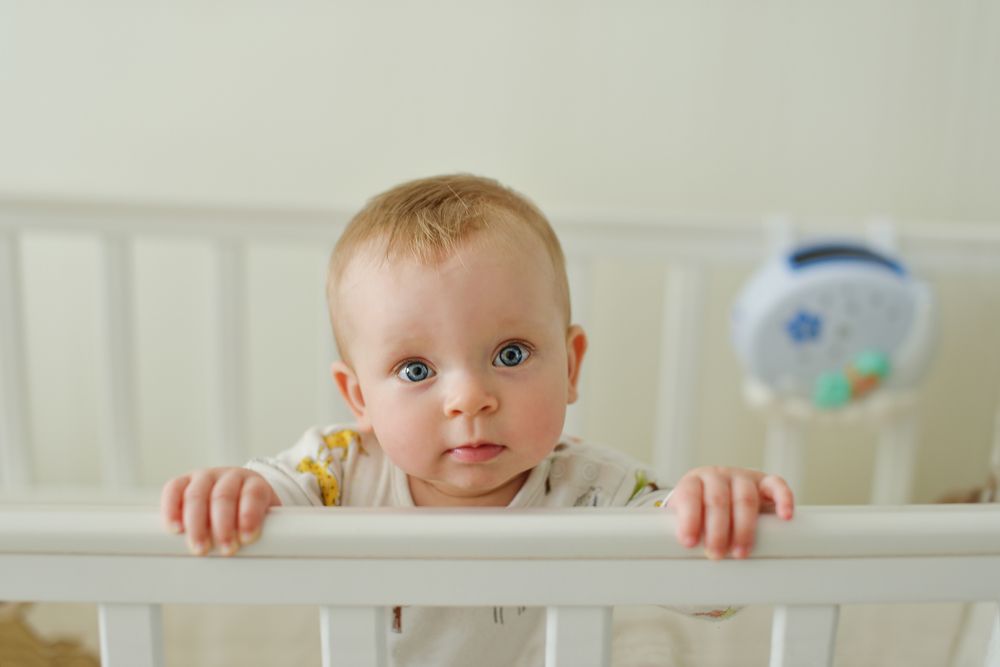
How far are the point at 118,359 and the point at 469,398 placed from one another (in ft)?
2.44

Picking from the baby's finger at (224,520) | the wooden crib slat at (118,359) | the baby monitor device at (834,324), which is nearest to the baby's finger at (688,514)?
the baby's finger at (224,520)

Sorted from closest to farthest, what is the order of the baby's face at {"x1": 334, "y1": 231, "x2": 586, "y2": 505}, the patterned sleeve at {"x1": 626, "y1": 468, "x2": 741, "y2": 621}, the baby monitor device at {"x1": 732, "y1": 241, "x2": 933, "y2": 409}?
the baby's face at {"x1": 334, "y1": 231, "x2": 586, "y2": 505}, the patterned sleeve at {"x1": 626, "y1": 468, "x2": 741, "y2": 621}, the baby monitor device at {"x1": 732, "y1": 241, "x2": 933, "y2": 409}

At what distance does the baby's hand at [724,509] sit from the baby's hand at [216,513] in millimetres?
211

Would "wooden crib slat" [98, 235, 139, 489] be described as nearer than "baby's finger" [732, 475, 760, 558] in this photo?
No

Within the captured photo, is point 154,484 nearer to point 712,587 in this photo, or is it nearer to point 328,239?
point 328,239

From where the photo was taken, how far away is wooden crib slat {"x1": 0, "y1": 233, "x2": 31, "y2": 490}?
1.19m

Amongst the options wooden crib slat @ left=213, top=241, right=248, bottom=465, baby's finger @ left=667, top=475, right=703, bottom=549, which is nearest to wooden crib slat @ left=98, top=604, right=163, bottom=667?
baby's finger @ left=667, top=475, right=703, bottom=549

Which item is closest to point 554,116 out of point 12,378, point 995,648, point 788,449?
point 788,449

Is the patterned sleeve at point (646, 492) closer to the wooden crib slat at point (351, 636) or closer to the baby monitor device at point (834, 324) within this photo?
the wooden crib slat at point (351, 636)

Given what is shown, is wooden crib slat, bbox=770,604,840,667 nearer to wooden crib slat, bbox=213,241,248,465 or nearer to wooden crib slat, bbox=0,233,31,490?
wooden crib slat, bbox=213,241,248,465

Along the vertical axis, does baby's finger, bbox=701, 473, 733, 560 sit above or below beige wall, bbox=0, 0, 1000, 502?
below

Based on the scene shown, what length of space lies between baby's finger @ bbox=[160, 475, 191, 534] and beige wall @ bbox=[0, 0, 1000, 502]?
88 centimetres

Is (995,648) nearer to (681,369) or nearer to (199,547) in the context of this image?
(199,547)

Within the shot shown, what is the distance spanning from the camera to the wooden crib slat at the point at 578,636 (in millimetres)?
525
